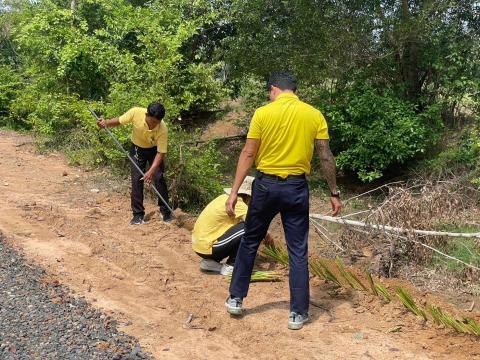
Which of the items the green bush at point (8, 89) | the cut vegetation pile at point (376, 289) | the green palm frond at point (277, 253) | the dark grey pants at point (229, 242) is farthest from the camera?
the green bush at point (8, 89)

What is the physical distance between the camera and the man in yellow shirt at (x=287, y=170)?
13.4 feet

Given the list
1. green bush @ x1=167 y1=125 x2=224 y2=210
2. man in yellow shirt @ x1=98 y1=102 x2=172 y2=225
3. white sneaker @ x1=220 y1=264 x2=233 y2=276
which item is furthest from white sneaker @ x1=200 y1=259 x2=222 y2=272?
green bush @ x1=167 y1=125 x2=224 y2=210

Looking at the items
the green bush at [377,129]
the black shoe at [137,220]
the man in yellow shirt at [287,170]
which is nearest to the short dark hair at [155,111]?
the black shoe at [137,220]

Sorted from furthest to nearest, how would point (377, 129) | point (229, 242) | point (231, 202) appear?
1. point (377, 129)
2. point (229, 242)
3. point (231, 202)

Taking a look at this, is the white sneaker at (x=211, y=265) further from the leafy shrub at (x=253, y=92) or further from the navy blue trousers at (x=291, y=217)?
the leafy shrub at (x=253, y=92)

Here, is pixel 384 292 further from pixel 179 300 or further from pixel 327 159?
pixel 179 300

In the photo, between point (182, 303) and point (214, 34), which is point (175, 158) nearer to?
point (182, 303)

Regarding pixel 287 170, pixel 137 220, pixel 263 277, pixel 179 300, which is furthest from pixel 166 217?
pixel 287 170

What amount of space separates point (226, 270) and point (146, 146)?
2.08 metres

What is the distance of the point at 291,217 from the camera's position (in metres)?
4.17

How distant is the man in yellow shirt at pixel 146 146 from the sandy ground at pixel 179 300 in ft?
0.90

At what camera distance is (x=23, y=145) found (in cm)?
1200

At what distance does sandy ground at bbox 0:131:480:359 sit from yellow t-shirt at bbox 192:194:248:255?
0.37 metres

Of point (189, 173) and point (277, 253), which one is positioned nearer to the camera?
point (277, 253)
